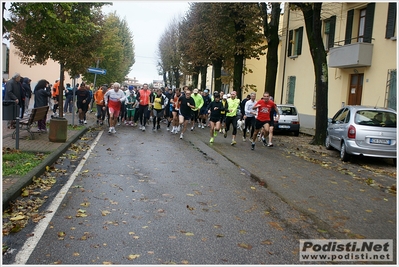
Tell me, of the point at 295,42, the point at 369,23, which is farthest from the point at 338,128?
the point at 295,42

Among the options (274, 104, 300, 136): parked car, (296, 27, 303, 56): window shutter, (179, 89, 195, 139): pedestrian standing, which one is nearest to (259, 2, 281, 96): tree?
(274, 104, 300, 136): parked car

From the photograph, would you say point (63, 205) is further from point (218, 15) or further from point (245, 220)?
point (218, 15)

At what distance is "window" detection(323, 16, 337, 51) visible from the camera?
81.6 ft

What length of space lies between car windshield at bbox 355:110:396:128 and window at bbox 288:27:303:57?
1719 cm

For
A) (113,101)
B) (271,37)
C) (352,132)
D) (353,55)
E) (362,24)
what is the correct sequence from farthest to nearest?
(271,37)
(362,24)
(353,55)
(113,101)
(352,132)

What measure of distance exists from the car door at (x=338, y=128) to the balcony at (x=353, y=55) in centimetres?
737

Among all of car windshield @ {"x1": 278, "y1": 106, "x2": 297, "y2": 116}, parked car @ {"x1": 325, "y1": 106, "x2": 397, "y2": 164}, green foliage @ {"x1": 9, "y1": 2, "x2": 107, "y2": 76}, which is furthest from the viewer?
car windshield @ {"x1": 278, "y1": 106, "x2": 297, "y2": 116}

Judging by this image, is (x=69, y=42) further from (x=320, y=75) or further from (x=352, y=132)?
(x=352, y=132)

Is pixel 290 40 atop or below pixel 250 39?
atop

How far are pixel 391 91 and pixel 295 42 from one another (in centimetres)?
1187

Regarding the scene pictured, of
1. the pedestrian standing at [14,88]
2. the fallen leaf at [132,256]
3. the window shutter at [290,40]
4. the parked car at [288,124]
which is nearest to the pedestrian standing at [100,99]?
the pedestrian standing at [14,88]

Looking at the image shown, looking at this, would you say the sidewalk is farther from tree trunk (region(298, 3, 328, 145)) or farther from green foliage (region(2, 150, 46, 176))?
tree trunk (region(298, 3, 328, 145))

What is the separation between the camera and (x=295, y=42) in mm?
30484

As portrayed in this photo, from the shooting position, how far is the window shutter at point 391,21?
19.3 metres
